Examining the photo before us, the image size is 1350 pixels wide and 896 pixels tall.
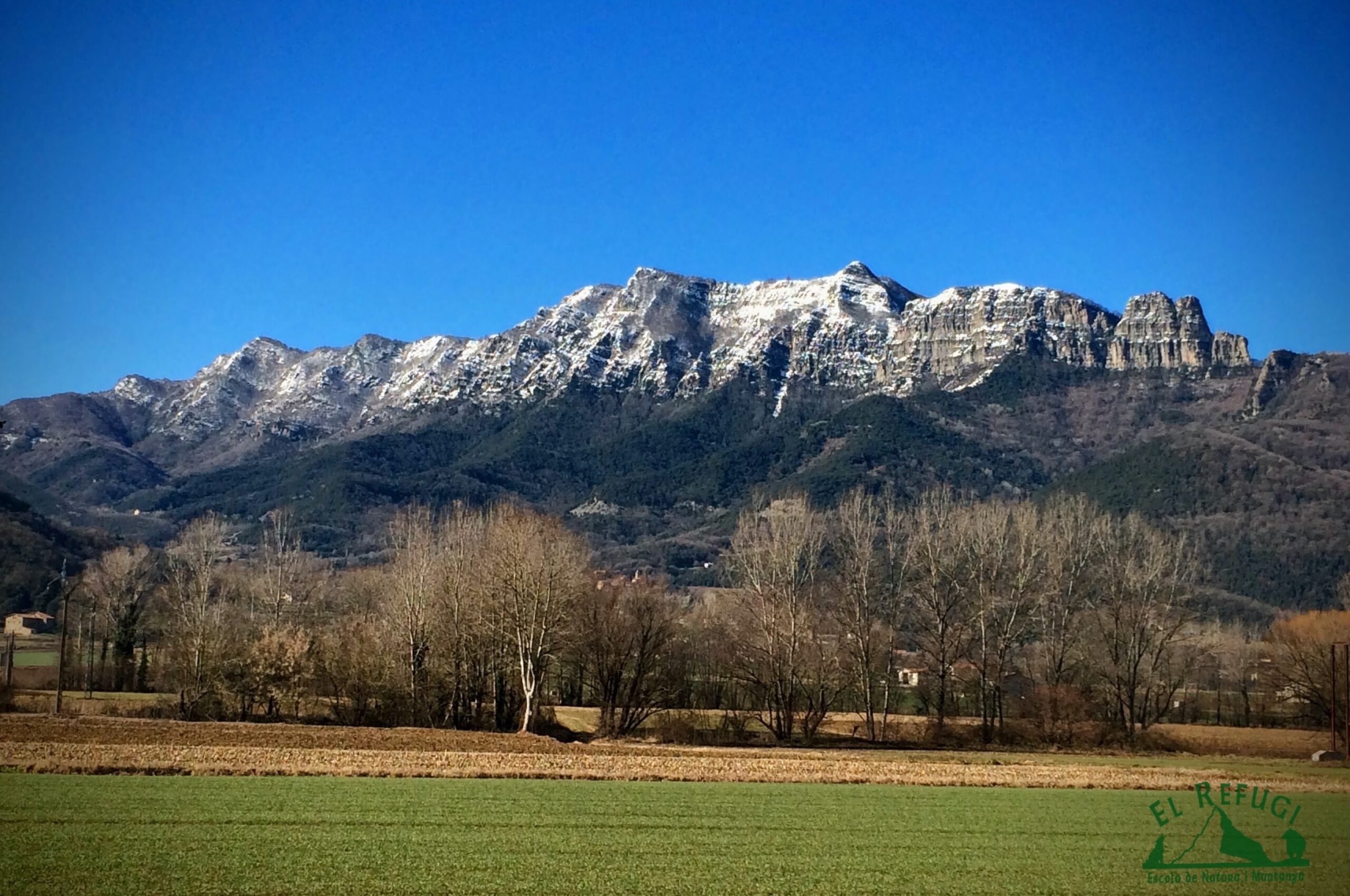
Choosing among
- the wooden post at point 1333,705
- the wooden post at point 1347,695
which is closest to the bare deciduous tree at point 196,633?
the wooden post at point 1333,705

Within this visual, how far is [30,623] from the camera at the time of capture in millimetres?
135125

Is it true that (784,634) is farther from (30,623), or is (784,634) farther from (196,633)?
(30,623)

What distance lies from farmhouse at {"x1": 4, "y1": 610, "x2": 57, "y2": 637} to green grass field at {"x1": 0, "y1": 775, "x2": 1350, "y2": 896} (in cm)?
11399

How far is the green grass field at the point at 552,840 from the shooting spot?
2073 cm

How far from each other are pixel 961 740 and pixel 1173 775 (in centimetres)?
1778

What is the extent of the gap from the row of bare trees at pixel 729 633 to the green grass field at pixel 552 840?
88.5 feet

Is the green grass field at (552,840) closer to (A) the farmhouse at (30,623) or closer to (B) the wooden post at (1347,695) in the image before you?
(B) the wooden post at (1347,695)

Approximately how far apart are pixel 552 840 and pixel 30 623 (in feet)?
436

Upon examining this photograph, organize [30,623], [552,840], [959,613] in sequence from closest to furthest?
[552,840] → [959,613] → [30,623]

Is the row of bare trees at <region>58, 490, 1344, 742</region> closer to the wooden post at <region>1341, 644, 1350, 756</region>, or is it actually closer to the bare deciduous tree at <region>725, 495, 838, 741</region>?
the bare deciduous tree at <region>725, 495, 838, 741</region>

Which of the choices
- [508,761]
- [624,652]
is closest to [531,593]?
[624,652]

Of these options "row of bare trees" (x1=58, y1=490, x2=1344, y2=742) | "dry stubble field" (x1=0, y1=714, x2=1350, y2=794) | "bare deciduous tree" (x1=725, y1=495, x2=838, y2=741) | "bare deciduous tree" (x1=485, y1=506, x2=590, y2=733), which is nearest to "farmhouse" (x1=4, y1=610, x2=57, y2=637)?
"row of bare trees" (x1=58, y1=490, x2=1344, y2=742)

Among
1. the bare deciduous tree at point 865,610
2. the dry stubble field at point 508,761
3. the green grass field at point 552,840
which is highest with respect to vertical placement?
the bare deciduous tree at point 865,610

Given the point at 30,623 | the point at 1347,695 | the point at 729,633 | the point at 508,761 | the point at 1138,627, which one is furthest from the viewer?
the point at 30,623
